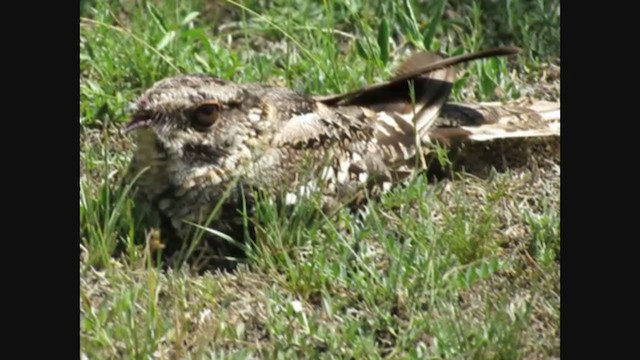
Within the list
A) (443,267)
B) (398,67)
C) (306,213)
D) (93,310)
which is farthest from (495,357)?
(398,67)

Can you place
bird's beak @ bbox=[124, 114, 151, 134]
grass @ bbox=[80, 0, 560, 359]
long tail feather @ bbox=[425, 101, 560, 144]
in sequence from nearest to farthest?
grass @ bbox=[80, 0, 560, 359]
bird's beak @ bbox=[124, 114, 151, 134]
long tail feather @ bbox=[425, 101, 560, 144]

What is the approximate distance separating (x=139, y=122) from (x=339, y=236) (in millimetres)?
834

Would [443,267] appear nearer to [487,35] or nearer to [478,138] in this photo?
[478,138]

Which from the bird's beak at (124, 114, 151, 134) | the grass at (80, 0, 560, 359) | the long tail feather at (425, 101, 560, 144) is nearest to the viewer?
the grass at (80, 0, 560, 359)

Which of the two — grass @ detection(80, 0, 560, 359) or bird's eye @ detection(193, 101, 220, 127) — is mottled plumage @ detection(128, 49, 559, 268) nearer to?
bird's eye @ detection(193, 101, 220, 127)

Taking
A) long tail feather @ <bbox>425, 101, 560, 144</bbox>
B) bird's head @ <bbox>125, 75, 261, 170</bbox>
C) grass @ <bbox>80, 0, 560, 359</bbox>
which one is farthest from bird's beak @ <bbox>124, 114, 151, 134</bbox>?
long tail feather @ <bbox>425, 101, 560, 144</bbox>

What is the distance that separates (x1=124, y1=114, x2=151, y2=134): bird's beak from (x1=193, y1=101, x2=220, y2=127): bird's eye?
180mm

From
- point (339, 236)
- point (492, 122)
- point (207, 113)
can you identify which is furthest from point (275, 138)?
point (492, 122)

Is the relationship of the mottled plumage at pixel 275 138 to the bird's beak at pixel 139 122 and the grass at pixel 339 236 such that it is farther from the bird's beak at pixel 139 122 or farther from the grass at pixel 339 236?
the grass at pixel 339 236

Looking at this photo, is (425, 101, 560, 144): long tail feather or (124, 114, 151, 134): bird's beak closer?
(124, 114, 151, 134): bird's beak

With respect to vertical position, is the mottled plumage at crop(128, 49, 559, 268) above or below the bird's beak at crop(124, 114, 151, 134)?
below

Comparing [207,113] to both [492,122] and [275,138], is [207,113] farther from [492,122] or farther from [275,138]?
[492,122]

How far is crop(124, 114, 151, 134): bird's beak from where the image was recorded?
5246 millimetres

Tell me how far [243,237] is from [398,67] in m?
1.15
